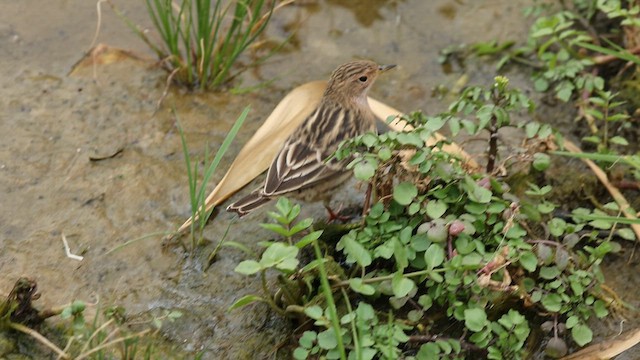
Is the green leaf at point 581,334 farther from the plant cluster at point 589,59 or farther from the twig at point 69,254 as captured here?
the twig at point 69,254

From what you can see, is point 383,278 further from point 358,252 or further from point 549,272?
point 549,272

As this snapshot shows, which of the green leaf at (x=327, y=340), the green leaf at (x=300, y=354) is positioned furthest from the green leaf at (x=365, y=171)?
the green leaf at (x=300, y=354)

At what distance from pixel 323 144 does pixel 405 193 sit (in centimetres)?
91

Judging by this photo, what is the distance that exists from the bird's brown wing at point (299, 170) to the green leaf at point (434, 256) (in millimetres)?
903

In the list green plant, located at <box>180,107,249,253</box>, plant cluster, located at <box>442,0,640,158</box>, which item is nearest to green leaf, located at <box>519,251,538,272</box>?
plant cluster, located at <box>442,0,640,158</box>

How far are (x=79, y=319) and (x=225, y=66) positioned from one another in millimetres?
2425

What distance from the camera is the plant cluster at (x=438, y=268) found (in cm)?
423

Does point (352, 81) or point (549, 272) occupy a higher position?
point (352, 81)

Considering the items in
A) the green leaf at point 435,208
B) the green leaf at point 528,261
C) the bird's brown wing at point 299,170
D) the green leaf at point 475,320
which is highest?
the green leaf at point 435,208

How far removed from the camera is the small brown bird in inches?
195

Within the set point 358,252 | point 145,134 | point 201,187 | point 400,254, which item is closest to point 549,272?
point 400,254

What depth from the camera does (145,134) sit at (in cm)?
578

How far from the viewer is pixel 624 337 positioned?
4.72 metres

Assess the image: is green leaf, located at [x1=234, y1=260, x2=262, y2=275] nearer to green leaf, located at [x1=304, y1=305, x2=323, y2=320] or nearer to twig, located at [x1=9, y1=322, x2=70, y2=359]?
green leaf, located at [x1=304, y1=305, x2=323, y2=320]
